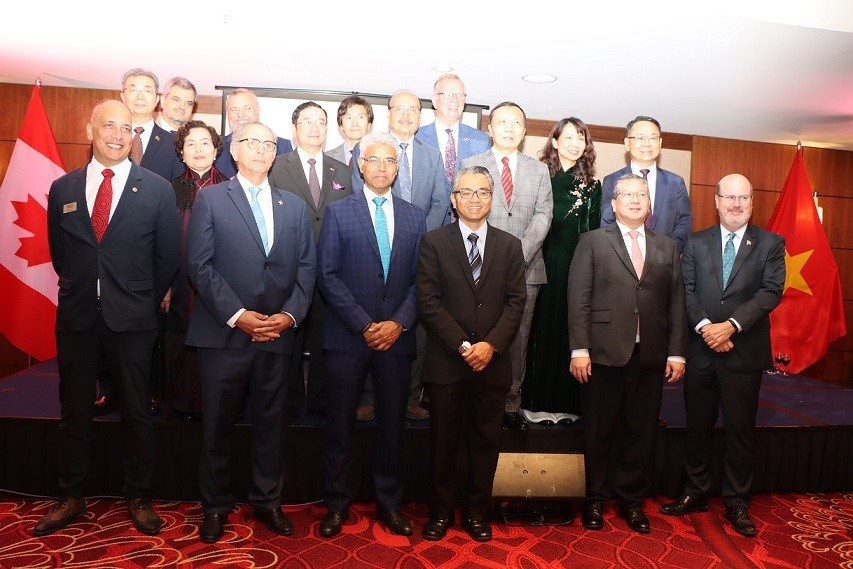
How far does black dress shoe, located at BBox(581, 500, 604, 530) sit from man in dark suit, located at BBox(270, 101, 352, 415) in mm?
1450

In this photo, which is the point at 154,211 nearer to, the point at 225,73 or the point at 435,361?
the point at 435,361

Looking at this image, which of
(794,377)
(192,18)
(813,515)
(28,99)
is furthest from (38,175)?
(794,377)

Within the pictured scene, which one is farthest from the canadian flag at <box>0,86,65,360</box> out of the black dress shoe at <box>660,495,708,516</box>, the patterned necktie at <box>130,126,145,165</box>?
the black dress shoe at <box>660,495,708,516</box>

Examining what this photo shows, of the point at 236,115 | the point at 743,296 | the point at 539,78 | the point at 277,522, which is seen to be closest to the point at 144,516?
the point at 277,522

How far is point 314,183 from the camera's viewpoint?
3.63m

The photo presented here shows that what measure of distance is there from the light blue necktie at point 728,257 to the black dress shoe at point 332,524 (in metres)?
2.21

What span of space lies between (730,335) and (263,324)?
225cm

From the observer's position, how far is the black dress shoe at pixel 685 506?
3.55 metres

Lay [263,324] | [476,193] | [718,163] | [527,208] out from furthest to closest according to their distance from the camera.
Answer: [718,163] → [527,208] → [476,193] → [263,324]

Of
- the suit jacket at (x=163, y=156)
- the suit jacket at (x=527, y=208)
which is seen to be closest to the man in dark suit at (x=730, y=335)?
the suit jacket at (x=527, y=208)

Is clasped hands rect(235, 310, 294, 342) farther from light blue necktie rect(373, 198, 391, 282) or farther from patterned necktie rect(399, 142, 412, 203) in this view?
patterned necktie rect(399, 142, 412, 203)

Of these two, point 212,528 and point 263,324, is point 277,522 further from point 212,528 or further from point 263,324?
point 263,324

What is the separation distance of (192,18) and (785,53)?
4.13 m

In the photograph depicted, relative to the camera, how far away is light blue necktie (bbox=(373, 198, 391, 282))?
3.15m
